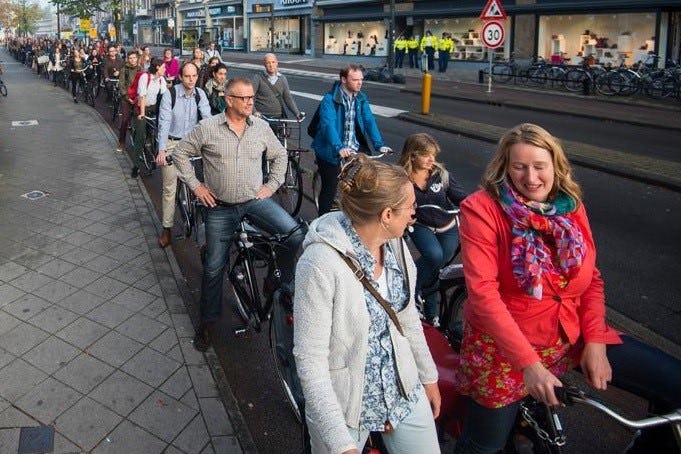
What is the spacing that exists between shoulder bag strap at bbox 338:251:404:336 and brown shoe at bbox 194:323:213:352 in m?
2.53

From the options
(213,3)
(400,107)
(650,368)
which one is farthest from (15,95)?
(213,3)

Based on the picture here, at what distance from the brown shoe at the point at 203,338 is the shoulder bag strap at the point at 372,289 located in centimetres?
253

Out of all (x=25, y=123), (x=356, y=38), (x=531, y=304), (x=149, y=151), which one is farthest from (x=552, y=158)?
(x=356, y=38)

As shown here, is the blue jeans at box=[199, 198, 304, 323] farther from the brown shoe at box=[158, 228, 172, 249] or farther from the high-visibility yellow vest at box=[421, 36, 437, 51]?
the high-visibility yellow vest at box=[421, 36, 437, 51]

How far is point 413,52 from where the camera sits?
3559 cm

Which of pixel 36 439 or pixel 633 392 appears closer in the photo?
pixel 633 392

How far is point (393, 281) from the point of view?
2.44m

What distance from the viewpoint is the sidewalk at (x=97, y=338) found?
142 inches

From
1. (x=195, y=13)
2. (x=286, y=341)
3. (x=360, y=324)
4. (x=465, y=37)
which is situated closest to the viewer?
(x=360, y=324)

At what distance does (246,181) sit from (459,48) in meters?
33.2

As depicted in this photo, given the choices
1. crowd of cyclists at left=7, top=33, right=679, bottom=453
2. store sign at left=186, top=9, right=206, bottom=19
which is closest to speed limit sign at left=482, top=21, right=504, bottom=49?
crowd of cyclists at left=7, top=33, right=679, bottom=453

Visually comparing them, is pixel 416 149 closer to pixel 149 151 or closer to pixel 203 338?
pixel 203 338

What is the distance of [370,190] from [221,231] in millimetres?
2676

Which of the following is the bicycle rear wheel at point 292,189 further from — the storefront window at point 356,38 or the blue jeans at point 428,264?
the storefront window at point 356,38
